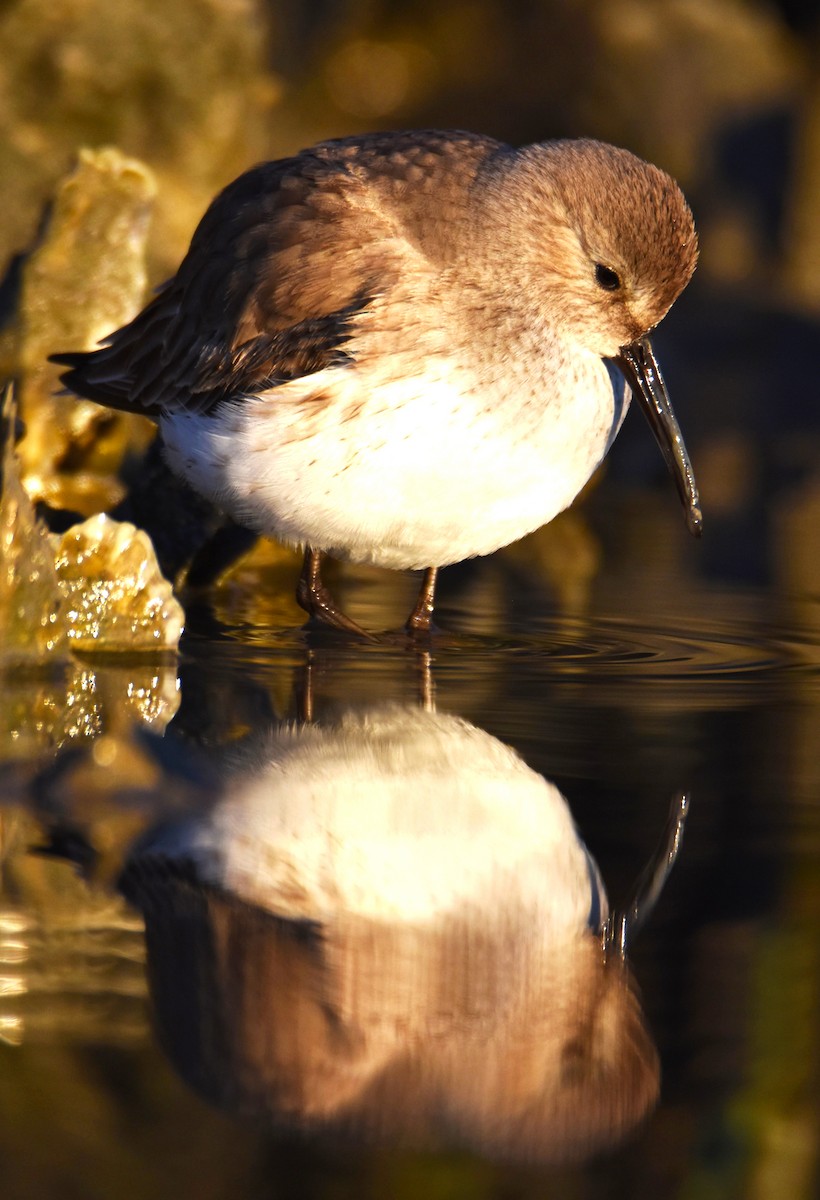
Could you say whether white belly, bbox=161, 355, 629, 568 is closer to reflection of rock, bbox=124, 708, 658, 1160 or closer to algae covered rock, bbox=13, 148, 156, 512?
reflection of rock, bbox=124, 708, 658, 1160

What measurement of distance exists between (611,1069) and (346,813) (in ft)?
4.29

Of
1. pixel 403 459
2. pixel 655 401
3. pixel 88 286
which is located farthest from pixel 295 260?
pixel 88 286

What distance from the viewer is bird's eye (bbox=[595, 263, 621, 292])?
Result: 19.6 ft

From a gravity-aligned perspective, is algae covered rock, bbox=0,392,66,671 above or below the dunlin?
below

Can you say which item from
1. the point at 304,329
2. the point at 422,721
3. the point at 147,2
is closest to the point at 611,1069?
the point at 422,721

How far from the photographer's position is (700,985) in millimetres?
3305

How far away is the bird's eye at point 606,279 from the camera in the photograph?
19.6ft

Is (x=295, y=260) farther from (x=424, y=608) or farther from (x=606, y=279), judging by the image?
(x=424, y=608)

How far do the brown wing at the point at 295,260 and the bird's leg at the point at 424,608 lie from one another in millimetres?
1022

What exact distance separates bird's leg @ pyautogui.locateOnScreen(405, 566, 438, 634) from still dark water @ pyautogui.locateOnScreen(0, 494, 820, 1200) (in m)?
0.67

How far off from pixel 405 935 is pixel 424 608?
310 cm

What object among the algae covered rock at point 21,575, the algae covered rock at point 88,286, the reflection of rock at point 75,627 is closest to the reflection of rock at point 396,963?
the reflection of rock at point 75,627

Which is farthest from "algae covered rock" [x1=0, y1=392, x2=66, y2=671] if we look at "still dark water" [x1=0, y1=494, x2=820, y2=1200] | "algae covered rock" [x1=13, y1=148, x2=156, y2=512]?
"algae covered rock" [x1=13, y1=148, x2=156, y2=512]

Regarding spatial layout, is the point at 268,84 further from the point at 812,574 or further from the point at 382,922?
the point at 382,922
